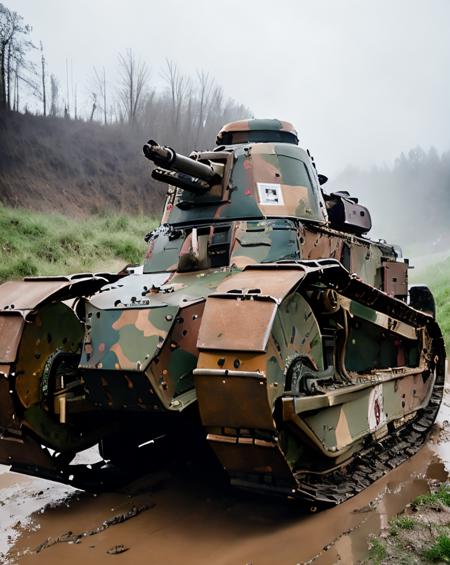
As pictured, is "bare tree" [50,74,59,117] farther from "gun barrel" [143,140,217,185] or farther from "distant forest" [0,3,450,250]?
"gun barrel" [143,140,217,185]

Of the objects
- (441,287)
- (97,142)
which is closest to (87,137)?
(97,142)

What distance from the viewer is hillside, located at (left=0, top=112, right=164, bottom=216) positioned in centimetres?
2186

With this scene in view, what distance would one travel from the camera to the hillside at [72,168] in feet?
71.7

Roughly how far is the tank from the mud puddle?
0.24 metres

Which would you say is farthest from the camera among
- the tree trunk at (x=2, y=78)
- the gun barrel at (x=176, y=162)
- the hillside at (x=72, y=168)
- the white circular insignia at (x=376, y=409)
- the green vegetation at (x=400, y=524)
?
the hillside at (x=72, y=168)

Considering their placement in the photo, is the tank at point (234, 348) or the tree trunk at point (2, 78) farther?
the tree trunk at point (2, 78)

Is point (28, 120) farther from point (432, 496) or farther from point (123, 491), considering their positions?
point (432, 496)

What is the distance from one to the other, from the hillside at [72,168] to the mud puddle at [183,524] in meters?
15.1

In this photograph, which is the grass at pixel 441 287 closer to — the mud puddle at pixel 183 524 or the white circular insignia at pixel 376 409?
the white circular insignia at pixel 376 409

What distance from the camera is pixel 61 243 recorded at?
19.3 metres

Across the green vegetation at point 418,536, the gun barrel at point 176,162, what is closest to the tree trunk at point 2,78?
the gun barrel at point 176,162

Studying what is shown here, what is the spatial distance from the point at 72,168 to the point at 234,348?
2126cm

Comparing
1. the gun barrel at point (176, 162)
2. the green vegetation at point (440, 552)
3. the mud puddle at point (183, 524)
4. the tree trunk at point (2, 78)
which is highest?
the tree trunk at point (2, 78)

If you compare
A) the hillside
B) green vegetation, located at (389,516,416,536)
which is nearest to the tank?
green vegetation, located at (389,516,416,536)
